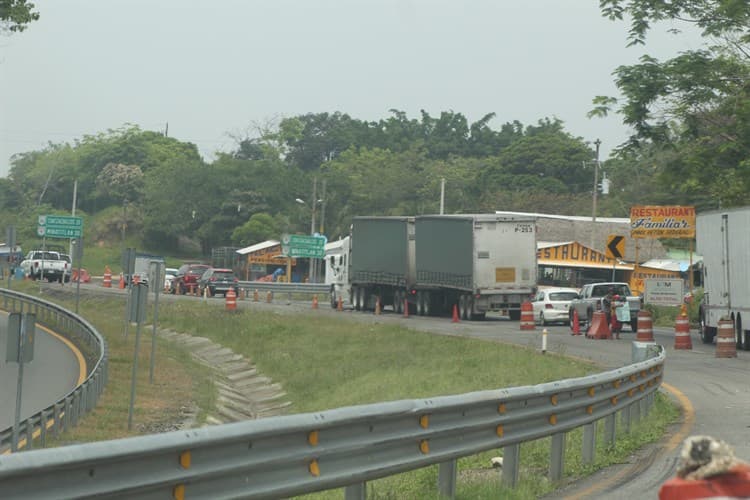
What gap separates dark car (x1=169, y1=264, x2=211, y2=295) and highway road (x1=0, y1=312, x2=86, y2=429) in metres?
31.5

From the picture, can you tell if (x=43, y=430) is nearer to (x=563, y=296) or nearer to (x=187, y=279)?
(x=563, y=296)

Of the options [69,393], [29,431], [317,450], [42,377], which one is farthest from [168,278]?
[317,450]

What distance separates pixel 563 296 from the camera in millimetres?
45969

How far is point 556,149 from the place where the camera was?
389ft

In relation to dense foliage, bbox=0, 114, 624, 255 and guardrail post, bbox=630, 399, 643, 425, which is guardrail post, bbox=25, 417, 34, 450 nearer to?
Answer: guardrail post, bbox=630, 399, 643, 425

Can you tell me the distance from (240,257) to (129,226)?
33227 millimetres

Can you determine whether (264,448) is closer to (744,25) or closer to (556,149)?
(744,25)

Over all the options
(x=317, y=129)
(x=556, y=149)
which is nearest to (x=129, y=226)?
(x=556, y=149)

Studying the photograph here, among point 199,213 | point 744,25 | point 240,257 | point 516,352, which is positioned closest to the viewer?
point 516,352

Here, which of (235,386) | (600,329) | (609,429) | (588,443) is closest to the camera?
(588,443)

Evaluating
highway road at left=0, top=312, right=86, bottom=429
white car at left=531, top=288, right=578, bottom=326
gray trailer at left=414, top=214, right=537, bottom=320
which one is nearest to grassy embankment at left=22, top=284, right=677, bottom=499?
highway road at left=0, top=312, right=86, bottom=429

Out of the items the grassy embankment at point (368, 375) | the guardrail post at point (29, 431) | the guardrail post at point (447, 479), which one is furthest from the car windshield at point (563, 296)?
the guardrail post at point (447, 479)

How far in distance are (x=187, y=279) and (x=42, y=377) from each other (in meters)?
42.4

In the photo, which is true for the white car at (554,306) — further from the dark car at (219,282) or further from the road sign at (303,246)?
the road sign at (303,246)
